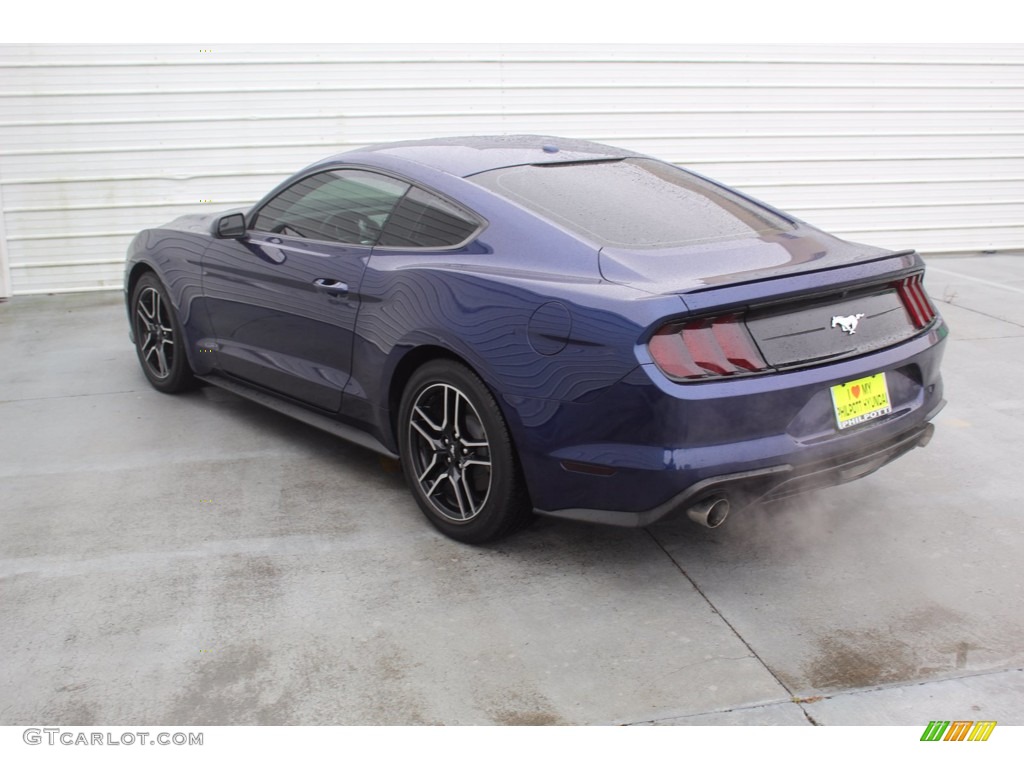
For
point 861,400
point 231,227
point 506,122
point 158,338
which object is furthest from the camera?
point 506,122

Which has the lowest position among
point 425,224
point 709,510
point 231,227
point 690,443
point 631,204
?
point 709,510

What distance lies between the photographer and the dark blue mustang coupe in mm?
3357

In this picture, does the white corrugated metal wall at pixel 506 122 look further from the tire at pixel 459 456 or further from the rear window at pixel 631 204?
the tire at pixel 459 456

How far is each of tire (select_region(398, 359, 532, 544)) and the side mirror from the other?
1566mm

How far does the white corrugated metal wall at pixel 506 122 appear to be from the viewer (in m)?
8.91

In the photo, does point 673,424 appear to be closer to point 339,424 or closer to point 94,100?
point 339,424

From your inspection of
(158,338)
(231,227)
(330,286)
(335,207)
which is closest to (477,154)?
(335,207)

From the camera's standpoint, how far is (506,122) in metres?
9.55

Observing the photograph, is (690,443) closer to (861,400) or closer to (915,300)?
(861,400)

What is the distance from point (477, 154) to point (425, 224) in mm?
509

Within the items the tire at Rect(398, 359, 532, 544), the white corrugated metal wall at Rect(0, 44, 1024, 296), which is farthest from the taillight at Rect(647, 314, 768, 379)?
the white corrugated metal wall at Rect(0, 44, 1024, 296)

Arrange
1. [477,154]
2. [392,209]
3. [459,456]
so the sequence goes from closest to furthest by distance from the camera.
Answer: [459,456]
[392,209]
[477,154]
